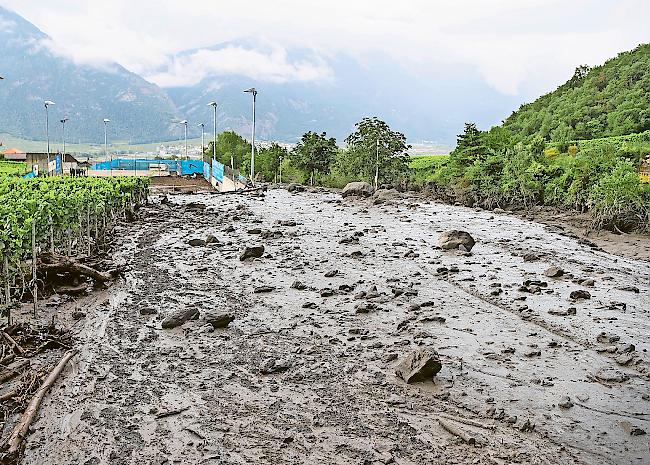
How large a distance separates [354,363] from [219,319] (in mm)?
2969

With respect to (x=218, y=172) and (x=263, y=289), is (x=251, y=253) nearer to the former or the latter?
(x=263, y=289)

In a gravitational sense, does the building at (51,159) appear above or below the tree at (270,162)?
below

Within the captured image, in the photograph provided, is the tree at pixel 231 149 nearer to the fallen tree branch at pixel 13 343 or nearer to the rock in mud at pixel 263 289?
the rock in mud at pixel 263 289

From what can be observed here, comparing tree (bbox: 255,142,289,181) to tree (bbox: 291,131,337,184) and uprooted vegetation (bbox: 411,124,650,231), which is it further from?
uprooted vegetation (bbox: 411,124,650,231)

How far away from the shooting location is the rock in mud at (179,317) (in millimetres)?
11828

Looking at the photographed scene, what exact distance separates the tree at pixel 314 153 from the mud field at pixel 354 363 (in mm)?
36492

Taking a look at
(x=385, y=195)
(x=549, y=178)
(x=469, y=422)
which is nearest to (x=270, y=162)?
(x=385, y=195)

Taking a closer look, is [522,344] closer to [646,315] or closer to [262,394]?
[646,315]

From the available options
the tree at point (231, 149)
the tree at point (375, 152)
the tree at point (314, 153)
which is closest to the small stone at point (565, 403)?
the tree at point (375, 152)

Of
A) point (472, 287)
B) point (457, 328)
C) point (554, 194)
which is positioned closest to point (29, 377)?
point (457, 328)

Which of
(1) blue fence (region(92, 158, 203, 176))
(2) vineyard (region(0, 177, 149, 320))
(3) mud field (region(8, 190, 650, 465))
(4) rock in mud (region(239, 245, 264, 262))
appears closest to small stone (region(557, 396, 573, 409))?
(3) mud field (region(8, 190, 650, 465))

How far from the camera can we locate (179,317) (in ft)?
39.3

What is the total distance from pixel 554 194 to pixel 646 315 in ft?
71.5

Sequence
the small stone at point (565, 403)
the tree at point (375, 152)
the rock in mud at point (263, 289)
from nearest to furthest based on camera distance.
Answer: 1. the small stone at point (565, 403)
2. the rock in mud at point (263, 289)
3. the tree at point (375, 152)
